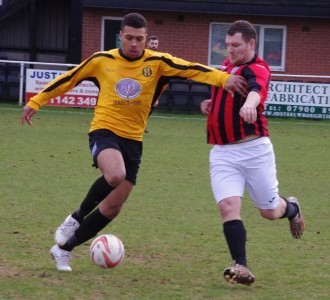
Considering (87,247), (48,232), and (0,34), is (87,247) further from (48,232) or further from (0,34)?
(0,34)

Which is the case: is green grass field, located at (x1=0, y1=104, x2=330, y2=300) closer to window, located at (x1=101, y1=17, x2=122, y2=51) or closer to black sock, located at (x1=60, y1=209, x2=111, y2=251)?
black sock, located at (x1=60, y1=209, x2=111, y2=251)

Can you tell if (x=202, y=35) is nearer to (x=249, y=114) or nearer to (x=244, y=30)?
(x=244, y=30)

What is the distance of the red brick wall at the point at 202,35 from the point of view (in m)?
24.7

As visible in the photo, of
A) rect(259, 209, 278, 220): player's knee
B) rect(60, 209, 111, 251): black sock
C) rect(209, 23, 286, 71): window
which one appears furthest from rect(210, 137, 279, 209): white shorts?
rect(209, 23, 286, 71): window

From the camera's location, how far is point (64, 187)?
35.7ft

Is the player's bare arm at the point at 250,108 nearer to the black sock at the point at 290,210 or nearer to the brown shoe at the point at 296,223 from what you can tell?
the black sock at the point at 290,210

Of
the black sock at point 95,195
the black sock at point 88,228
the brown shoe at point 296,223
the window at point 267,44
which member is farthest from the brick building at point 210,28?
the black sock at point 88,228

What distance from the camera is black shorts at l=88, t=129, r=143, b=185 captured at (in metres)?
6.80

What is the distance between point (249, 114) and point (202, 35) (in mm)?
19208

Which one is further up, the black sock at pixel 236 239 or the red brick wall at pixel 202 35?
the red brick wall at pixel 202 35

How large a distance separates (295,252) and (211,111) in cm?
170

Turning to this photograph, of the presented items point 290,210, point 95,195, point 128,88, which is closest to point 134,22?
point 128,88

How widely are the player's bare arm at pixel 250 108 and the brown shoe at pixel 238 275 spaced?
0.98 m

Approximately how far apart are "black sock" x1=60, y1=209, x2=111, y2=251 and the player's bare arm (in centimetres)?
143
